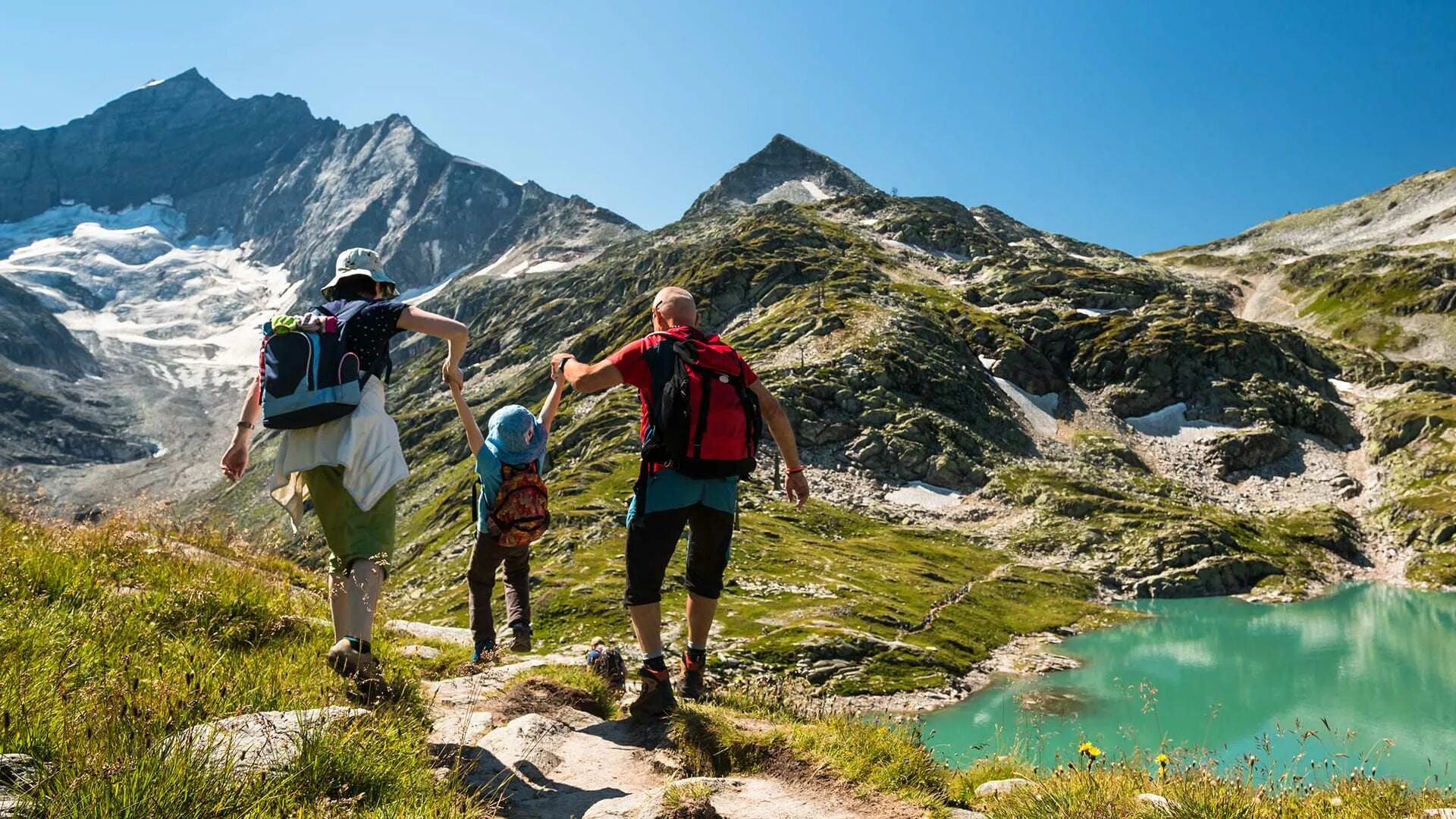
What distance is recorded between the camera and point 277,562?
12.9m

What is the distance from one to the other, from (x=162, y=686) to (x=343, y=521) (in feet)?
5.77

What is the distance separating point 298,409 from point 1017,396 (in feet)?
354

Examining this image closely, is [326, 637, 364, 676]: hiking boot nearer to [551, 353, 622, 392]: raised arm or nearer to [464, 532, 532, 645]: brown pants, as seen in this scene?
[551, 353, 622, 392]: raised arm

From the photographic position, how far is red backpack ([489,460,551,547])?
8867mm

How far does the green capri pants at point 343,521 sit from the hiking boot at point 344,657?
0.61 m

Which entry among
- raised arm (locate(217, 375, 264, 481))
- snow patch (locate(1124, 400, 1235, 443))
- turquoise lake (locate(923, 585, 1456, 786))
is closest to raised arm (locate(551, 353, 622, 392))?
raised arm (locate(217, 375, 264, 481))

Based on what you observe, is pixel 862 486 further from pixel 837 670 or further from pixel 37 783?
pixel 37 783

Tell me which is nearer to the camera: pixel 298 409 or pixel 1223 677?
pixel 298 409

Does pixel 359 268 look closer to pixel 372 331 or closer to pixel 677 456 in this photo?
pixel 372 331

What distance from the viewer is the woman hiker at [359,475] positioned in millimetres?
5824

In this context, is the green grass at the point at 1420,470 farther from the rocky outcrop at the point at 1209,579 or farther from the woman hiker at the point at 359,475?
the woman hiker at the point at 359,475

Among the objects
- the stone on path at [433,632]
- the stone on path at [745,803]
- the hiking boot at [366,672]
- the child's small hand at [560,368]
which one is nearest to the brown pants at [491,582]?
the stone on path at [433,632]

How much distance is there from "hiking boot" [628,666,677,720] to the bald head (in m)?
3.13

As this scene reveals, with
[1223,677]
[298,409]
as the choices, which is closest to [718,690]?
[298,409]
